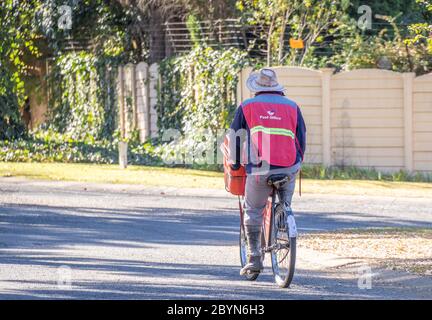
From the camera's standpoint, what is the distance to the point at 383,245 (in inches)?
492

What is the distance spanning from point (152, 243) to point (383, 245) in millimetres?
2658

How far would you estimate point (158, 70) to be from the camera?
26.5m

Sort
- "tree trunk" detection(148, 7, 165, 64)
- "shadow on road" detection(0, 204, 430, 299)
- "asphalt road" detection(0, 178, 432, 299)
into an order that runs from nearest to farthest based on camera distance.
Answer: "shadow on road" detection(0, 204, 430, 299), "asphalt road" detection(0, 178, 432, 299), "tree trunk" detection(148, 7, 165, 64)

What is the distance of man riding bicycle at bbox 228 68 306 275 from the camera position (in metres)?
10.1

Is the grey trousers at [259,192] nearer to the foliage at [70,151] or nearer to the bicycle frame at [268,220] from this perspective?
the bicycle frame at [268,220]

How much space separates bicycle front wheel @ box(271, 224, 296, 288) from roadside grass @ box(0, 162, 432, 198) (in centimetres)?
914

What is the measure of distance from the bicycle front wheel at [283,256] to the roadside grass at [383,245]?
1.30 metres

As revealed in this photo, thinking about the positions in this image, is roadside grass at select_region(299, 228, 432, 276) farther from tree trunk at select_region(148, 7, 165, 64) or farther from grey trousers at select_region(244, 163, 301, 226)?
tree trunk at select_region(148, 7, 165, 64)

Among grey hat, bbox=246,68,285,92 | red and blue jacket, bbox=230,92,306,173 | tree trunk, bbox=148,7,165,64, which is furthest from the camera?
tree trunk, bbox=148,7,165,64

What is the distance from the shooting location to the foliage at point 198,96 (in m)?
23.5

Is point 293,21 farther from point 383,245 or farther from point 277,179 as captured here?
point 277,179

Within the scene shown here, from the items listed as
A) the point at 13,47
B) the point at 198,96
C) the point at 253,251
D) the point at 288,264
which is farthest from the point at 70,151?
the point at 288,264

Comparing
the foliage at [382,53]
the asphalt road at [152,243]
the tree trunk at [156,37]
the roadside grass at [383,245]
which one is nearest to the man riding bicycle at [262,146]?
the asphalt road at [152,243]

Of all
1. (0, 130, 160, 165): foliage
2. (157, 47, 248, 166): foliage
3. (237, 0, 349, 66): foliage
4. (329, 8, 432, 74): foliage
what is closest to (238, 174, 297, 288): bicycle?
(329, 8, 432, 74): foliage
